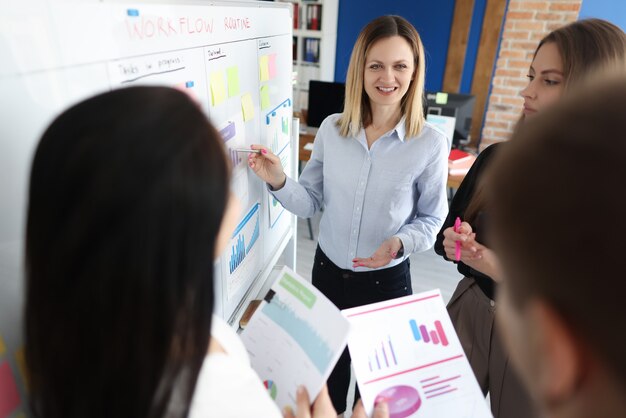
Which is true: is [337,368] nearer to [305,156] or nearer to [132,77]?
[132,77]

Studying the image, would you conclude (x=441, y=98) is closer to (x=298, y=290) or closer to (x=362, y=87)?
(x=362, y=87)

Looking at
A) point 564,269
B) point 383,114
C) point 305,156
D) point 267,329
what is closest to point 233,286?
point 267,329

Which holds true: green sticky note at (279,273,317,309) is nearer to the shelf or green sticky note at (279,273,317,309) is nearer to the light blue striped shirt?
the light blue striped shirt

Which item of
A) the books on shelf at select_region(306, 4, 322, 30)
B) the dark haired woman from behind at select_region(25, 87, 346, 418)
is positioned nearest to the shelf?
the books on shelf at select_region(306, 4, 322, 30)

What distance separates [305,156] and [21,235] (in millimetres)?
2636

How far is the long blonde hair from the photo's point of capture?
1324 mm

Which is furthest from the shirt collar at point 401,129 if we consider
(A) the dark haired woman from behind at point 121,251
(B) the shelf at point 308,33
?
(B) the shelf at point 308,33

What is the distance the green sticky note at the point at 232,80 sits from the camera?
3.50 ft

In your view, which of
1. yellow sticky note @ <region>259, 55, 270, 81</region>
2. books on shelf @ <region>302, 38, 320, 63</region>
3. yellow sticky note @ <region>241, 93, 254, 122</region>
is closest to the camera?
yellow sticky note @ <region>241, 93, 254, 122</region>

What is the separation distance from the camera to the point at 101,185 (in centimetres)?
38

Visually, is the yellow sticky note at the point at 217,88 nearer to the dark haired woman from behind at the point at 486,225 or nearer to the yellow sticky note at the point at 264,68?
the yellow sticky note at the point at 264,68

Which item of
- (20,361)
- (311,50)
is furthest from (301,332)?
(311,50)

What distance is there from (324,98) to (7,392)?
2.92 meters

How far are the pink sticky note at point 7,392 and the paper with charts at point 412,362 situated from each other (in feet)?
1.85
